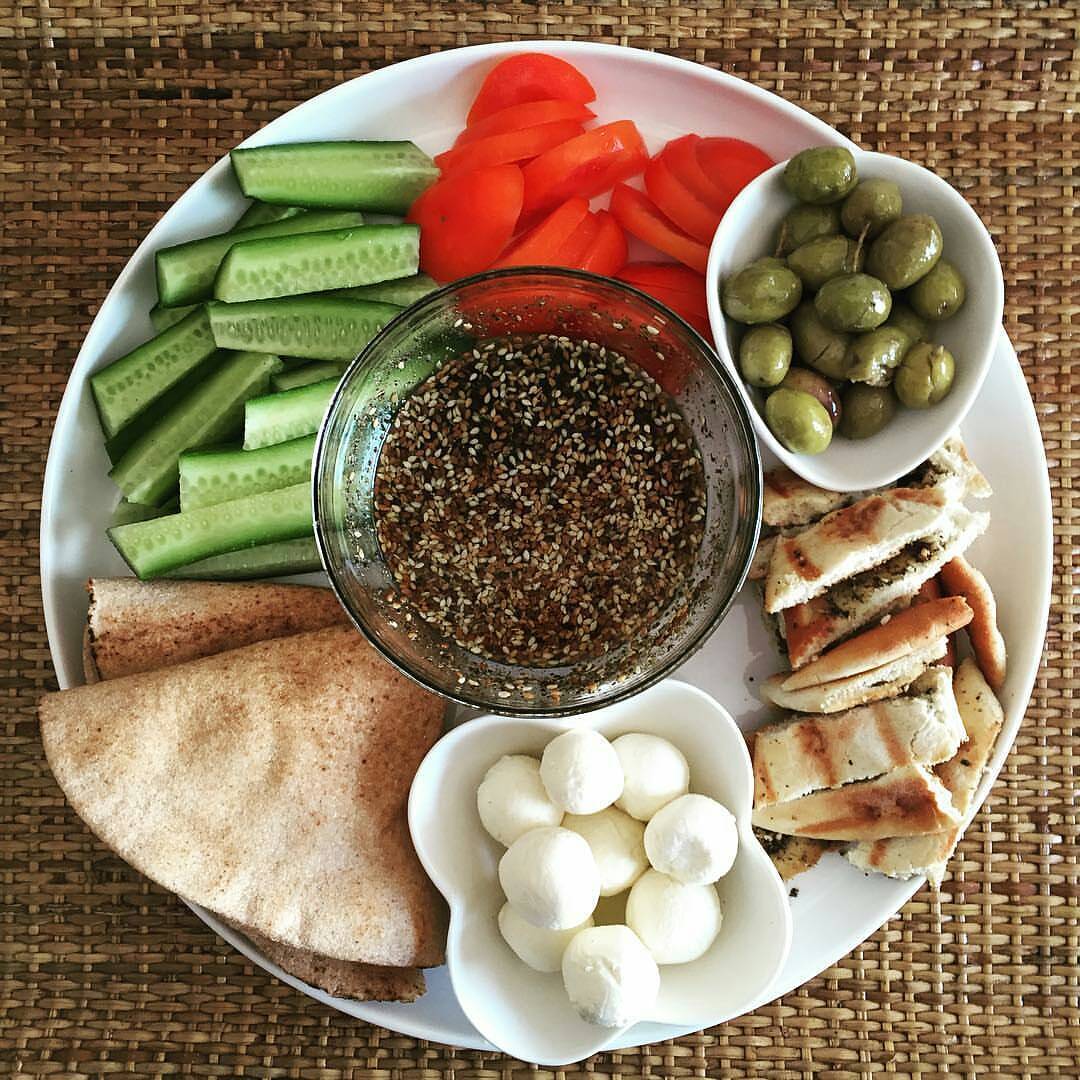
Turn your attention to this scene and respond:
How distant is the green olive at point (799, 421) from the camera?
5.18 ft

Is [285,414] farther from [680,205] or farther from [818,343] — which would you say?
[818,343]

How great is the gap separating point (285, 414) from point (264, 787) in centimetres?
60

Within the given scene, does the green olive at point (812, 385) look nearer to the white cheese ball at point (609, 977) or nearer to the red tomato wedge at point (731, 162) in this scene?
the red tomato wedge at point (731, 162)

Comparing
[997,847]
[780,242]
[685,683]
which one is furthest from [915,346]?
[997,847]

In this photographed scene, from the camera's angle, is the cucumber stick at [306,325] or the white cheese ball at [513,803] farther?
the cucumber stick at [306,325]

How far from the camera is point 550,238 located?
174 cm

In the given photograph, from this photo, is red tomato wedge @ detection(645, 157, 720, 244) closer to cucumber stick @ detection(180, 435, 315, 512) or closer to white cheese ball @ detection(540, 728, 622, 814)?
cucumber stick @ detection(180, 435, 315, 512)

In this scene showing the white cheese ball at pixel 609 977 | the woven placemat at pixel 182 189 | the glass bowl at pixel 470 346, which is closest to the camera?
the white cheese ball at pixel 609 977

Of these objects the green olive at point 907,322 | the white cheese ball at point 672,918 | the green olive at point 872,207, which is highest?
the green olive at point 872,207

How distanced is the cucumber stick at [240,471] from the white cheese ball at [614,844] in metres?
0.72

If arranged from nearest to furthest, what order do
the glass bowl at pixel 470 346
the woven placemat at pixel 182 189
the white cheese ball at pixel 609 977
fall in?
the white cheese ball at pixel 609 977
the glass bowl at pixel 470 346
the woven placemat at pixel 182 189

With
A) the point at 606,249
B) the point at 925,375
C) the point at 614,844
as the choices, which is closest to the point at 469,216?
the point at 606,249

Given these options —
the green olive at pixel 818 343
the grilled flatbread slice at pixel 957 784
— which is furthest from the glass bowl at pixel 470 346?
the grilled flatbread slice at pixel 957 784

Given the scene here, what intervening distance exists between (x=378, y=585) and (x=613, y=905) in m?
0.65
